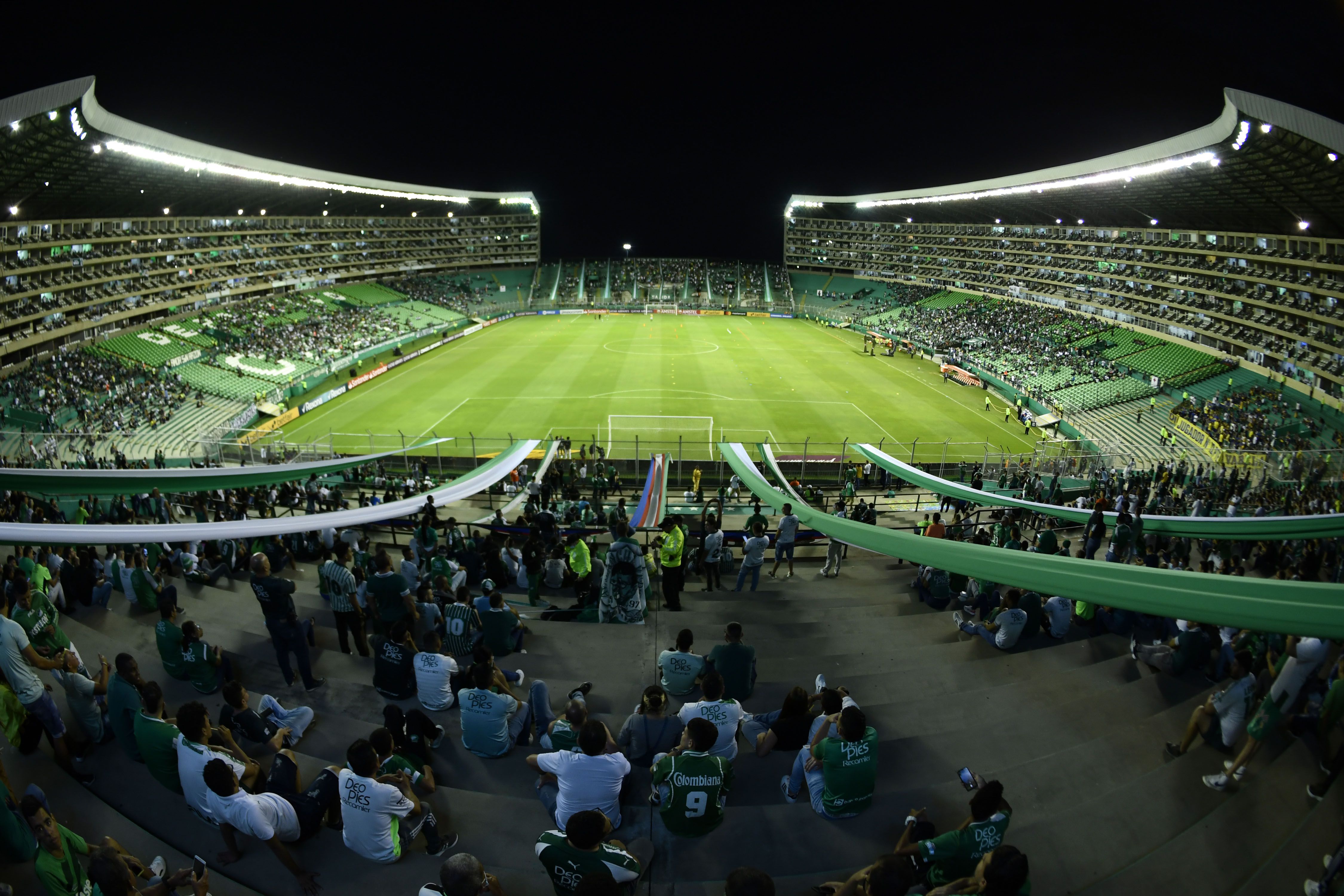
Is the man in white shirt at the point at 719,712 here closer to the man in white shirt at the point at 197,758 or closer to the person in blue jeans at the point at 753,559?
the man in white shirt at the point at 197,758

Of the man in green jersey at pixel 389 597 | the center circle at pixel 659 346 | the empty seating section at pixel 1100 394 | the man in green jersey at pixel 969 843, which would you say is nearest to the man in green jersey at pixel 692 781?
the man in green jersey at pixel 969 843

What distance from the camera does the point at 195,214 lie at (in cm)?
5194

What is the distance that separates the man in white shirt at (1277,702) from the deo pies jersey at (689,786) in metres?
3.72

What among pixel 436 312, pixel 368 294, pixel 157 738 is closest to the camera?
pixel 157 738

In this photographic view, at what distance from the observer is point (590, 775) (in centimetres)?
412

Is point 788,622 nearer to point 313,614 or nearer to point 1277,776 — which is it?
point 1277,776

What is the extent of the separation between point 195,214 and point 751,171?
97.4 metres

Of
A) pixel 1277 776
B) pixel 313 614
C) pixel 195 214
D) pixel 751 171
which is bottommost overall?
pixel 313 614

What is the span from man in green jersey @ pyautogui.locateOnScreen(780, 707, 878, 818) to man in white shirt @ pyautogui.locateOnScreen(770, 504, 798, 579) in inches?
200

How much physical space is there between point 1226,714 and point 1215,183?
42639 mm

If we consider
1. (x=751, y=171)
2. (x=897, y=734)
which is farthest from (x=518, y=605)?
(x=751, y=171)

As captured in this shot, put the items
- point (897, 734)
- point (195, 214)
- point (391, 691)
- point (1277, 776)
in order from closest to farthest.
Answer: point (1277, 776) < point (897, 734) < point (391, 691) < point (195, 214)

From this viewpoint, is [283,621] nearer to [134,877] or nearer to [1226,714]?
[134,877]

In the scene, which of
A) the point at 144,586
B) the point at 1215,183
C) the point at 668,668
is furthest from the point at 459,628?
the point at 1215,183
